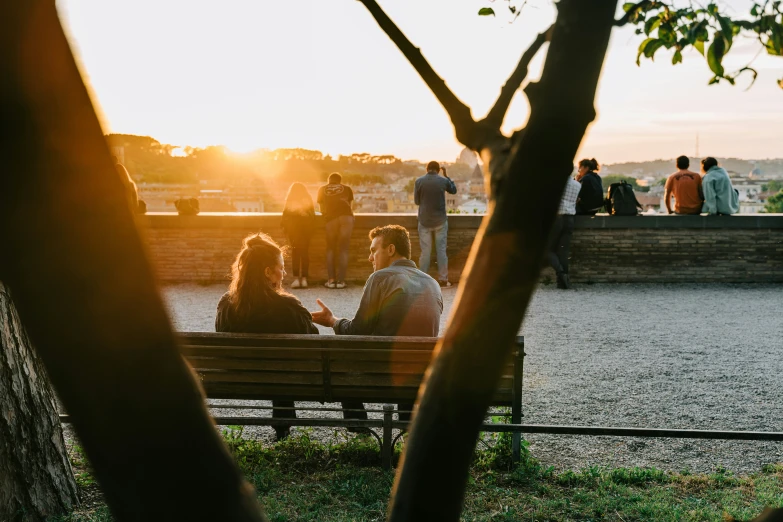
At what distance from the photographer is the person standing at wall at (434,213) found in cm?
1206

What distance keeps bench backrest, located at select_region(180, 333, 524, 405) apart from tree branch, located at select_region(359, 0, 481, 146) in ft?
8.60

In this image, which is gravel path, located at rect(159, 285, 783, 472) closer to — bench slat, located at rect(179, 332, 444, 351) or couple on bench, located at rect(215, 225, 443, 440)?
couple on bench, located at rect(215, 225, 443, 440)

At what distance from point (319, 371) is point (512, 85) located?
2866mm

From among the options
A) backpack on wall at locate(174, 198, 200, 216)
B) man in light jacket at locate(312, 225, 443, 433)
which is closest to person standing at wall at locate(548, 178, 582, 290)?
backpack on wall at locate(174, 198, 200, 216)

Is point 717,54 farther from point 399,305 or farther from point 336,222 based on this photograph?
point 336,222

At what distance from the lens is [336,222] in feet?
40.7

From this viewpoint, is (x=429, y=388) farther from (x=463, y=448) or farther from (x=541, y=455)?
(x=541, y=455)

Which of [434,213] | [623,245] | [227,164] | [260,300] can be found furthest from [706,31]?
[227,164]

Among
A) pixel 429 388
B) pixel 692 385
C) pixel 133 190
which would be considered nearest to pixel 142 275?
pixel 429 388

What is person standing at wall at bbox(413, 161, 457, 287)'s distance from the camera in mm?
12062

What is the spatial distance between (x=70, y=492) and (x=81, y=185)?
10.7 feet

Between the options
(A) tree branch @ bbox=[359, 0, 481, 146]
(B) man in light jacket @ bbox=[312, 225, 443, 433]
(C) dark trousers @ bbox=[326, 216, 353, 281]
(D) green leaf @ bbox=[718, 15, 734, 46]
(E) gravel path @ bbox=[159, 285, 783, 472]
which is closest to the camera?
(A) tree branch @ bbox=[359, 0, 481, 146]

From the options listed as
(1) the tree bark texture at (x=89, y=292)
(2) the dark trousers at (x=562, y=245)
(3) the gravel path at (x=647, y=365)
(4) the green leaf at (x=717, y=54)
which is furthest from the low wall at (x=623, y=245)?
(1) the tree bark texture at (x=89, y=292)

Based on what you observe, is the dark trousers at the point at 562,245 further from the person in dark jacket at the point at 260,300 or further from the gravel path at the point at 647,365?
the person in dark jacket at the point at 260,300
